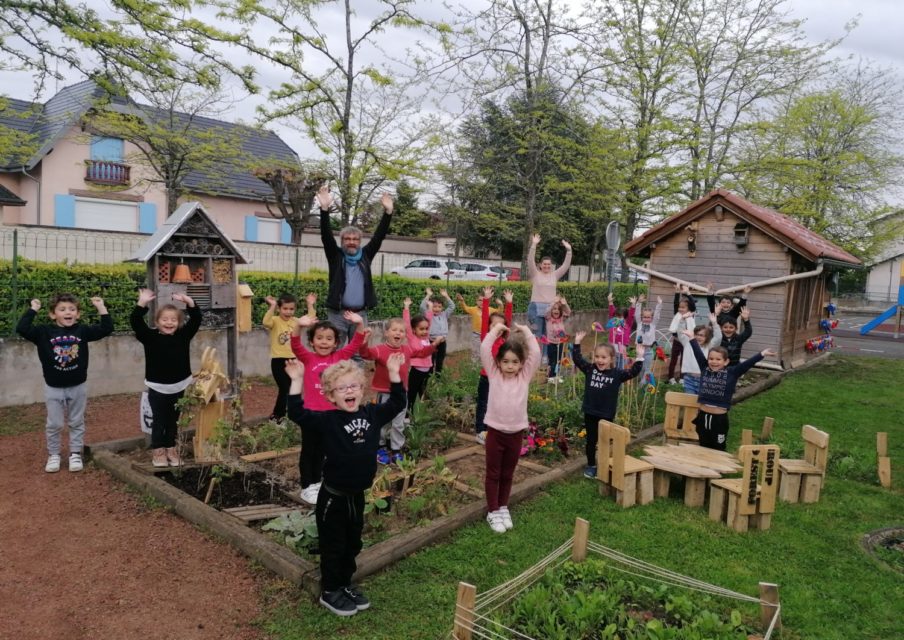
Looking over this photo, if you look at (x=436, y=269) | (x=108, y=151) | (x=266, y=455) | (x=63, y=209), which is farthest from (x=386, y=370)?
(x=108, y=151)

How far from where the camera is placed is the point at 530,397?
8188mm

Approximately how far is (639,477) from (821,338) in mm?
13194

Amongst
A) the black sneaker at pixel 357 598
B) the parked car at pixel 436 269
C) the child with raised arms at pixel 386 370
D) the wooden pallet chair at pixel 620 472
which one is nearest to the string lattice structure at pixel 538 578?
the black sneaker at pixel 357 598

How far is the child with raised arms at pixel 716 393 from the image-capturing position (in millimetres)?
6449

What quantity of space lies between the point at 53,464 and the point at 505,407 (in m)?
4.54

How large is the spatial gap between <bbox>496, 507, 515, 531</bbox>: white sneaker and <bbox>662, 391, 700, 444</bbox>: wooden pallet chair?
10.4ft

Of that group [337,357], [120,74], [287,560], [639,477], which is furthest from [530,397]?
[120,74]

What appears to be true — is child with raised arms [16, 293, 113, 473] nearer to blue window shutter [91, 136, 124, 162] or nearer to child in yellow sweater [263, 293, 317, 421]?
child in yellow sweater [263, 293, 317, 421]

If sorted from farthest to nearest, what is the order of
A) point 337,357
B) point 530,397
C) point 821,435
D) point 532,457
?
1. point 530,397
2. point 532,457
3. point 821,435
4. point 337,357

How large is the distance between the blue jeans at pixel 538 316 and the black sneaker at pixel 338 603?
6545 millimetres

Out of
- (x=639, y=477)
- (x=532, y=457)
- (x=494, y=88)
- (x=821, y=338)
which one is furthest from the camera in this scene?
(x=494, y=88)

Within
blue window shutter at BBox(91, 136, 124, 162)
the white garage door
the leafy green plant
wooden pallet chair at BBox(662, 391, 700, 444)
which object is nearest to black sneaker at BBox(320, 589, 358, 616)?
the leafy green plant

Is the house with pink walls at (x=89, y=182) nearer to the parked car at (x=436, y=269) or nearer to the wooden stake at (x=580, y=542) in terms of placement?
the parked car at (x=436, y=269)

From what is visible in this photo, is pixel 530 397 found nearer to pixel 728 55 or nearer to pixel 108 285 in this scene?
pixel 108 285
